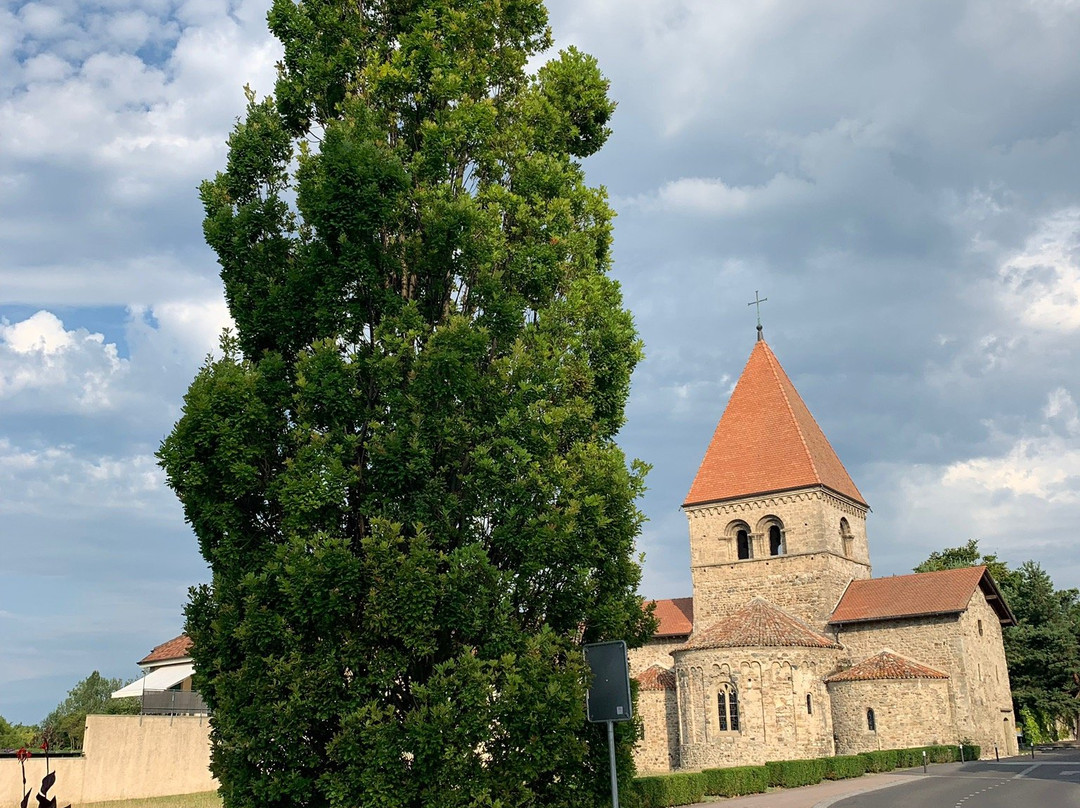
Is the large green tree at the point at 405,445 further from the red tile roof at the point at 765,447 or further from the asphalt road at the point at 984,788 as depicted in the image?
the red tile roof at the point at 765,447

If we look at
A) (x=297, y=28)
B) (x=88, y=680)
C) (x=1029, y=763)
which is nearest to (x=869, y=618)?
(x=1029, y=763)

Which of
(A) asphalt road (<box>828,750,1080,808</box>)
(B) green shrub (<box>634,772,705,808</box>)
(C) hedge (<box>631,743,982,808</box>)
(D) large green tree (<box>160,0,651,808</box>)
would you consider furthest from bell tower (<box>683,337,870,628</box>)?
(D) large green tree (<box>160,0,651,808</box>)

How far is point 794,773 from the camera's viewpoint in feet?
96.4

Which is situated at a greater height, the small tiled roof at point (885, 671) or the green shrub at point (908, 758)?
the small tiled roof at point (885, 671)

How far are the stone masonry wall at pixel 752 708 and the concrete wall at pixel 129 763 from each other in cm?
1841

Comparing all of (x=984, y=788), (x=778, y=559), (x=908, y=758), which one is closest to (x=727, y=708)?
(x=908, y=758)

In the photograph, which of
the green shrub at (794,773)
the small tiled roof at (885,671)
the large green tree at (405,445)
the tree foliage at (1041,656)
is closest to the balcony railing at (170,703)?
the green shrub at (794,773)

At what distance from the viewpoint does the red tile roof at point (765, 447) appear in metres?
41.6

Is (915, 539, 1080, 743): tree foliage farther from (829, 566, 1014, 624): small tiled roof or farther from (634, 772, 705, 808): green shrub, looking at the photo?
(634, 772, 705, 808): green shrub

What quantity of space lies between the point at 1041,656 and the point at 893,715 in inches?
788

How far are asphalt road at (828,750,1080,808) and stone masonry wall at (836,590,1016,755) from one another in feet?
7.27

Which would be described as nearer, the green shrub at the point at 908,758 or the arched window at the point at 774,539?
the green shrub at the point at 908,758

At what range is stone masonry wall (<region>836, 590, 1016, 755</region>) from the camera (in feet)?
117

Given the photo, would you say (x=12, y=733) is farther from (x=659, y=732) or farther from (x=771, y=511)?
(x=771, y=511)
